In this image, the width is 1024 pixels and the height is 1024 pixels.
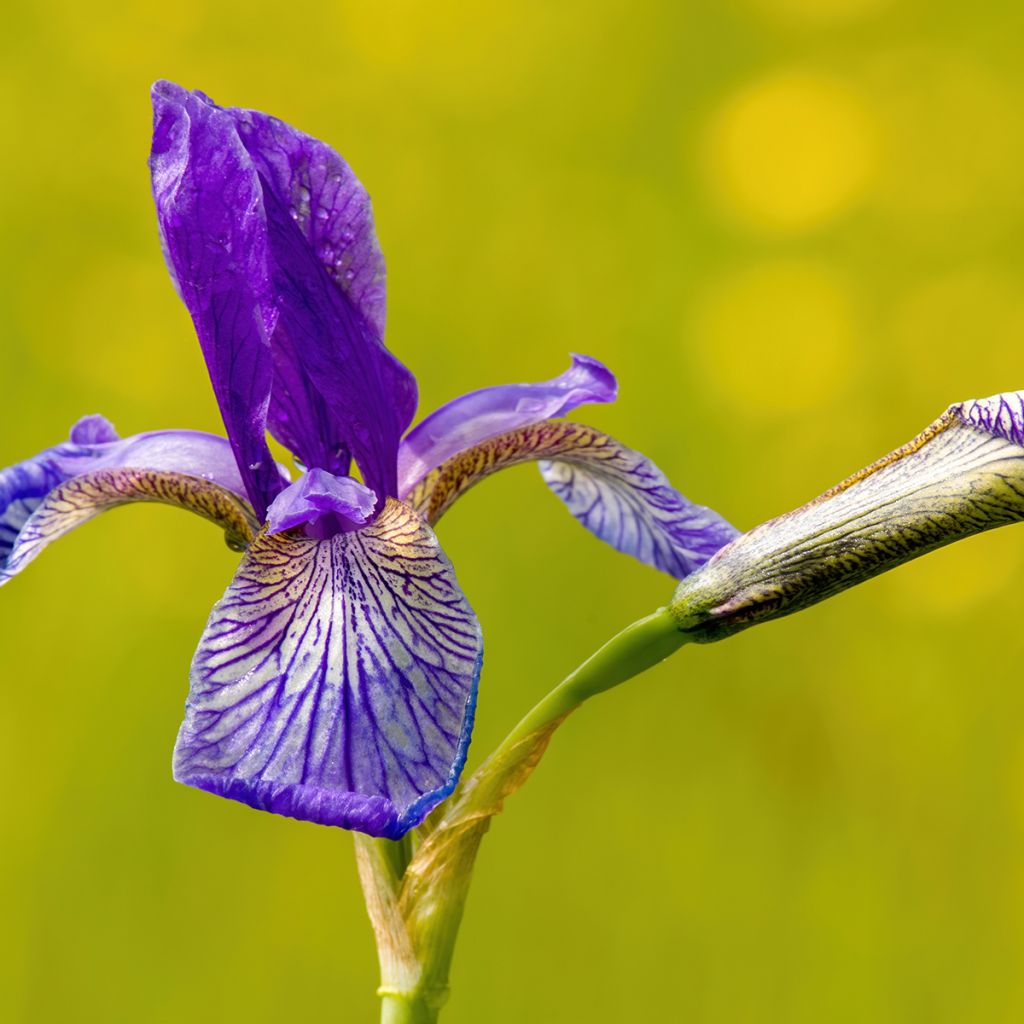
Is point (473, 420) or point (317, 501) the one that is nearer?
point (317, 501)

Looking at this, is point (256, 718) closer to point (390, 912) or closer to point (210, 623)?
point (210, 623)

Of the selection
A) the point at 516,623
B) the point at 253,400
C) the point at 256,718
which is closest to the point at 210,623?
the point at 256,718

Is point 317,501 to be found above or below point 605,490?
below

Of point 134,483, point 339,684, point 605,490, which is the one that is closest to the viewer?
point 339,684

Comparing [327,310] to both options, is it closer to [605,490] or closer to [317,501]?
[317,501]

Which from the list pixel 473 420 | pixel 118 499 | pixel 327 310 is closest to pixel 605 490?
pixel 473 420

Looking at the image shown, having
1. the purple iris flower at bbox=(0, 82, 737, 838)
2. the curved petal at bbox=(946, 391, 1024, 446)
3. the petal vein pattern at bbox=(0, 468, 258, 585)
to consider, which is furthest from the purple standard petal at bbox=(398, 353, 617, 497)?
the curved petal at bbox=(946, 391, 1024, 446)

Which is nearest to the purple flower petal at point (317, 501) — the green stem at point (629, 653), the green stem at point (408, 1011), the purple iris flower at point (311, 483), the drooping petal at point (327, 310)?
the purple iris flower at point (311, 483)
